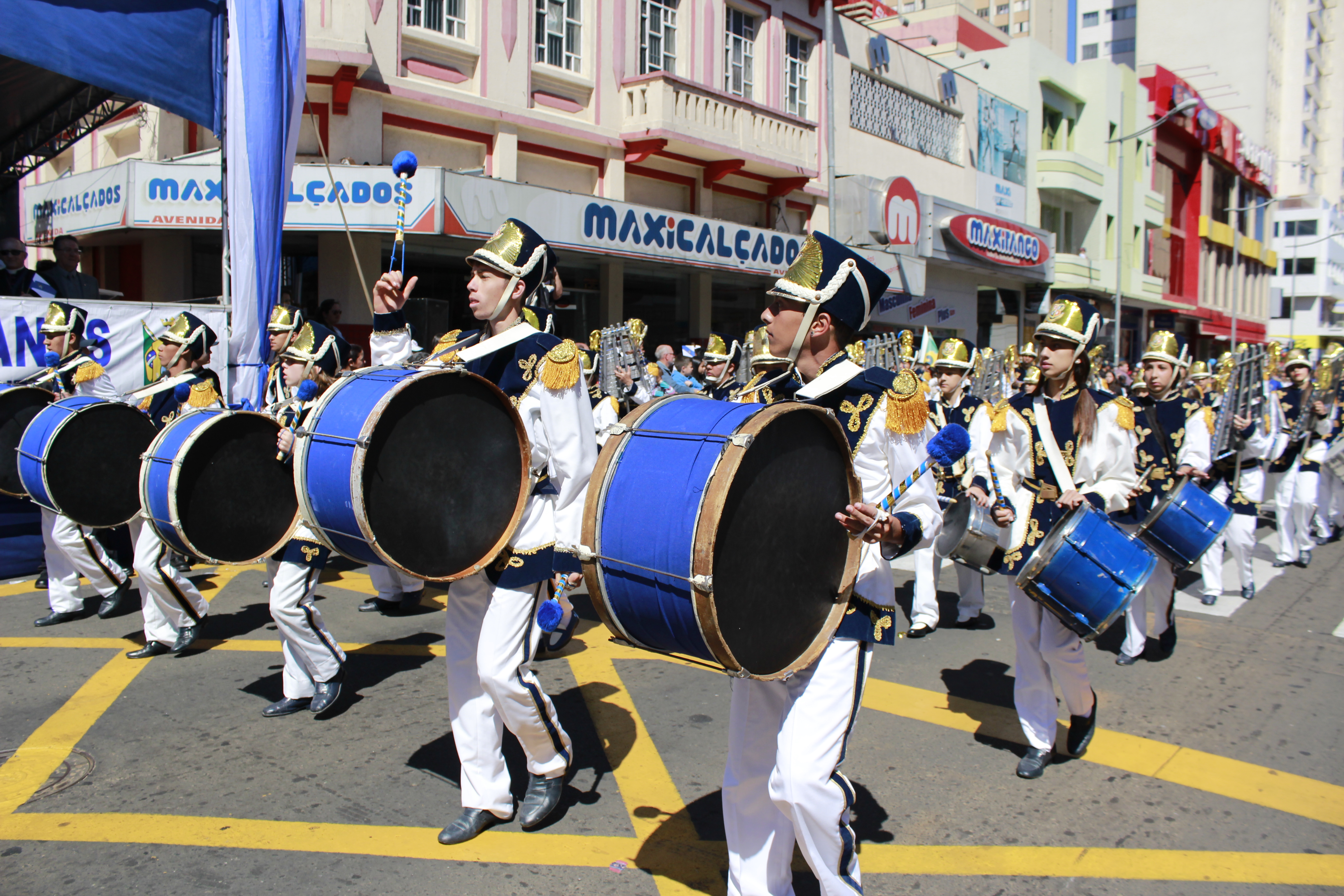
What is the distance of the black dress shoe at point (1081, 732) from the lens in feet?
15.0

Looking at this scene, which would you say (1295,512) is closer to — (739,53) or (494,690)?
(494,690)

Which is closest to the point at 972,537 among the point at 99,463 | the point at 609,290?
the point at 99,463

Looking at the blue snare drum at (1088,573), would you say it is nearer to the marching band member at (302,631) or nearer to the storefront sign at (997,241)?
the marching band member at (302,631)

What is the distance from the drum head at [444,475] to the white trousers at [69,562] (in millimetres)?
4671

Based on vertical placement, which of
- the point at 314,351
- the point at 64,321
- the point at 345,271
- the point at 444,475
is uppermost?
the point at 345,271

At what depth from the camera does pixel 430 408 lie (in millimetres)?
3500

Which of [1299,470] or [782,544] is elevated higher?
[782,544]

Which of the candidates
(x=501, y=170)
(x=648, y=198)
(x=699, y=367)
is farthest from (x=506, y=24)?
(x=699, y=367)

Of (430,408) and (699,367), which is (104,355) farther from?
(699,367)

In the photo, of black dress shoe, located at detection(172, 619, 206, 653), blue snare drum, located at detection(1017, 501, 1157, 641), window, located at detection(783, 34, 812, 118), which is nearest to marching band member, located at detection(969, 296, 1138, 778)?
blue snare drum, located at detection(1017, 501, 1157, 641)

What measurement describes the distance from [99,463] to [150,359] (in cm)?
365

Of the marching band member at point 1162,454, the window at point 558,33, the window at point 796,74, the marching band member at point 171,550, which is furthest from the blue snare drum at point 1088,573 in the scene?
the window at point 796,74

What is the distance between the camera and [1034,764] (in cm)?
440

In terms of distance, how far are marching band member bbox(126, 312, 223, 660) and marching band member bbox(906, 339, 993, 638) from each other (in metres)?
4.66
